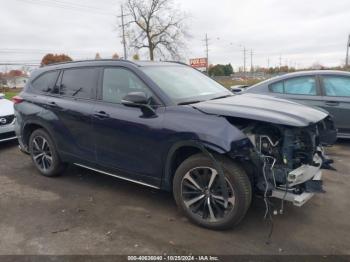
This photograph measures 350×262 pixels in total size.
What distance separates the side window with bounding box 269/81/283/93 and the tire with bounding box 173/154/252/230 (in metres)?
4.33

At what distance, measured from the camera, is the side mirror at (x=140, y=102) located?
395cm

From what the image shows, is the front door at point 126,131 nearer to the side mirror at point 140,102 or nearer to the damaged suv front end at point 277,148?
the side mirror at point 140,102

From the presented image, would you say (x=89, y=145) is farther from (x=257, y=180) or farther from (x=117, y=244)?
(x=257, y=180)

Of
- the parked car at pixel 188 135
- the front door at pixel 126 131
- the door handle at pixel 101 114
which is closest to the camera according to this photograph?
the parked car at pixel 188 135

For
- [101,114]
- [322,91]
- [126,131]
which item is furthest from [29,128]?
[322,91]

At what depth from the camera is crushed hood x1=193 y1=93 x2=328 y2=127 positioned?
353cm

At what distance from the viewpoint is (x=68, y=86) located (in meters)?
5.22

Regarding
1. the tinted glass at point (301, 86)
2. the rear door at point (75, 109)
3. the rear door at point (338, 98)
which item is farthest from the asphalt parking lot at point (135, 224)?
the tinted glass at point (301, 86)

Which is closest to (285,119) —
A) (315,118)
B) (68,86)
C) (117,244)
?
(315,118)

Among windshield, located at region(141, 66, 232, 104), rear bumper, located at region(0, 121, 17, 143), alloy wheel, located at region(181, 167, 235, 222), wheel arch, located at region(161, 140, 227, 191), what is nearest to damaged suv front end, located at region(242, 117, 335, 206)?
alloy wheel, located at region(181, 167, 235, 222)

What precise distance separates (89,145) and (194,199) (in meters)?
1.72

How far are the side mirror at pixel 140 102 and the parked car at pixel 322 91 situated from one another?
13.5 feet

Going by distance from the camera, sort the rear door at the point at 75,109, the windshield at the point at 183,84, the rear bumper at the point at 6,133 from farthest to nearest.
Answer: the rear bumper at the point at 6,133
the rear door at the point at 75,109
the windshield at the point at 183,84

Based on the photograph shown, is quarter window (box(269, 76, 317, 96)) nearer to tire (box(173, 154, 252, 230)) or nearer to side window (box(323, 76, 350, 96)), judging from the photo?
side window (box(323, 76, 350, 96))
